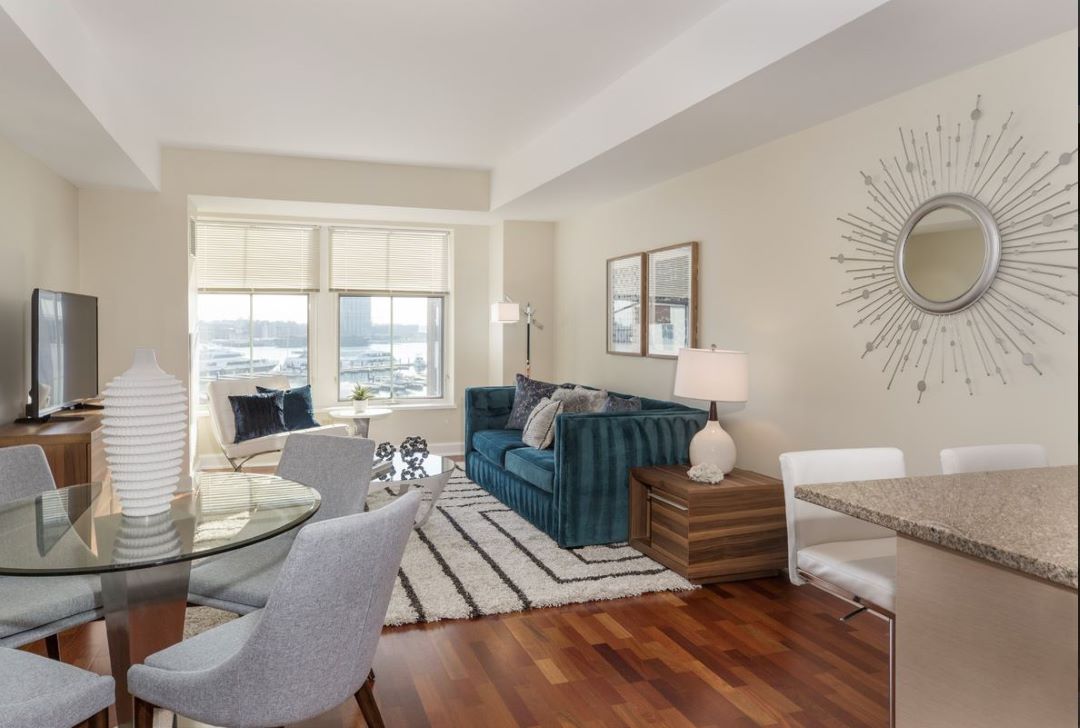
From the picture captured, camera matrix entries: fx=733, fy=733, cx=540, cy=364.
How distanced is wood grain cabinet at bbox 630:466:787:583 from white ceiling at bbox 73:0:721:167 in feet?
7.49

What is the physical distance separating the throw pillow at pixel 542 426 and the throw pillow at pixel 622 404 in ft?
1.10

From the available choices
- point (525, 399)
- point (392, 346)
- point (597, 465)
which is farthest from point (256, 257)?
point (597, 465)

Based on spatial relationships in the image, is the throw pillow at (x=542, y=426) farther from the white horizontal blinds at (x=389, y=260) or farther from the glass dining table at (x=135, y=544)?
the white horizontal blinds at (x=389, y=260)

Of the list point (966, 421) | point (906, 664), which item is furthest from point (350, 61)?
point (906, 664)

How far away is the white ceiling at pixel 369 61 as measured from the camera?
10.9ft

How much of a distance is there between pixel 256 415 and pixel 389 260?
214 cm

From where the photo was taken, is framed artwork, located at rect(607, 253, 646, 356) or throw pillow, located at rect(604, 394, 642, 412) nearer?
throw pillow, located at rect(604, 394, 642, 412)

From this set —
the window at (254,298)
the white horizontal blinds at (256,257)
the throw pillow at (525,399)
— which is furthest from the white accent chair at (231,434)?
the throw pillow at (525,399)

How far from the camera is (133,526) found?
2.07m

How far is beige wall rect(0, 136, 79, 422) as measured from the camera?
4129 millimetres

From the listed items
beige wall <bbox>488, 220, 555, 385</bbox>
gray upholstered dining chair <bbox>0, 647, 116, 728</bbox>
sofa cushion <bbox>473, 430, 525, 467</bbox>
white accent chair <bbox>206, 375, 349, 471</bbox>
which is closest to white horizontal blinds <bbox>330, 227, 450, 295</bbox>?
beige wall <bbox>488, 220, 555, 385</bbox>

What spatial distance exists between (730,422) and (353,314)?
423 cm

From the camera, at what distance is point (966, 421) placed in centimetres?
299

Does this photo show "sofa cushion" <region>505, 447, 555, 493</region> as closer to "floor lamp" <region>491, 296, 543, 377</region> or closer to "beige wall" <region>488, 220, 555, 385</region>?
"floor lamp" <region>491, 296, 543, 377</region>
